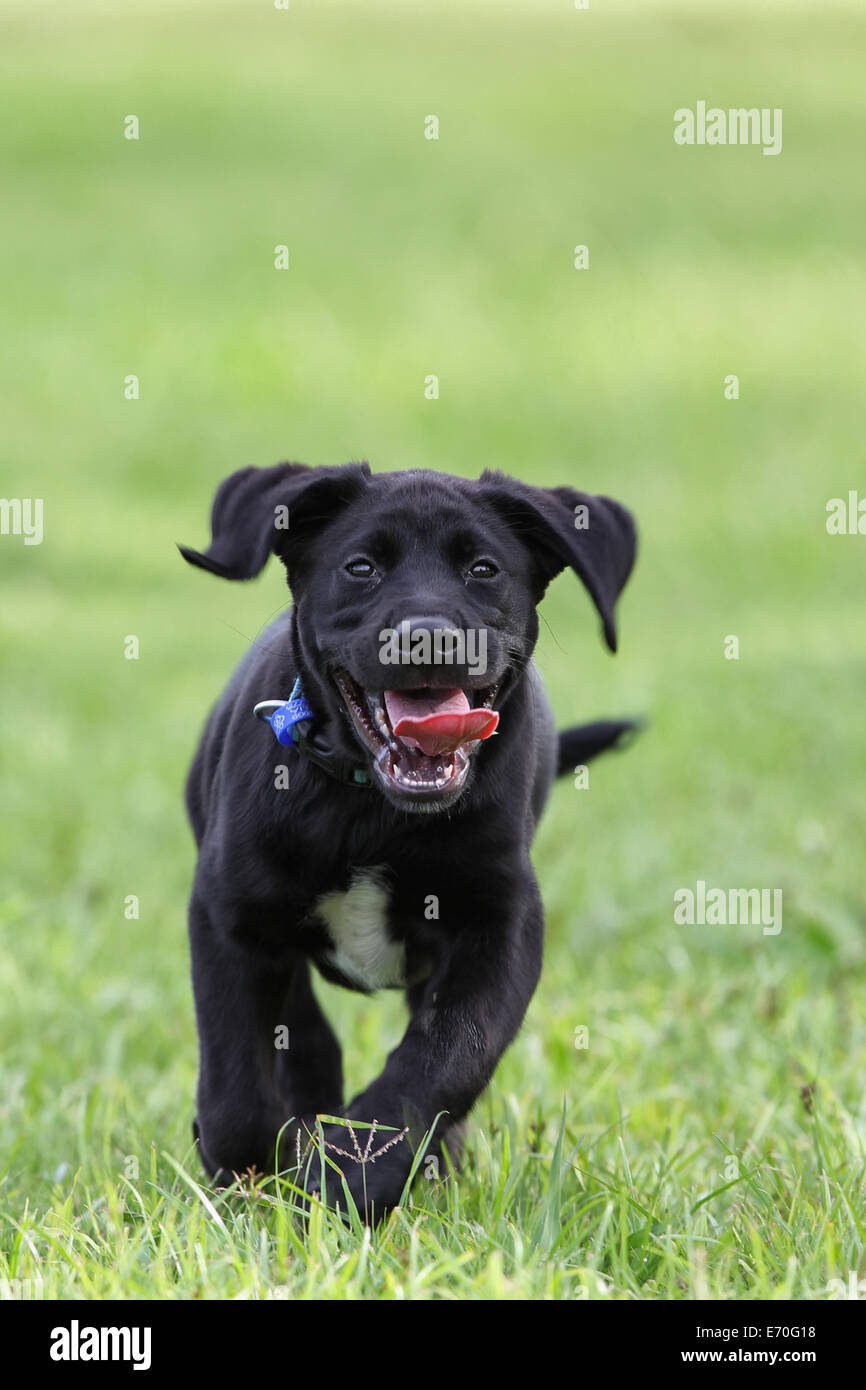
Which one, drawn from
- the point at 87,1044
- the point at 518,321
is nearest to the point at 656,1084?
the point at 87,1044

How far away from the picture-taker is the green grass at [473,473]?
3.29 m

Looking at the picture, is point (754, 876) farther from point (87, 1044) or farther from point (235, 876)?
point (235, 876)

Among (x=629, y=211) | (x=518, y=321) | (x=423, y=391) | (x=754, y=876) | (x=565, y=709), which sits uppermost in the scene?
(x=629, y=211)

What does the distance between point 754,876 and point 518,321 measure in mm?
13768

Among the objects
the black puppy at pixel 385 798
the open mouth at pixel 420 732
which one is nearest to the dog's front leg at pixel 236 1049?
the black puppy at pixel 385 798

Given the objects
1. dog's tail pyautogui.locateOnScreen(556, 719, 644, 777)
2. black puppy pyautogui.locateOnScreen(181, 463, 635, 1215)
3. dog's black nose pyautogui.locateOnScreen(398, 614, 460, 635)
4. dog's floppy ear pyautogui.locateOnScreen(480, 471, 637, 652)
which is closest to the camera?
dog's black nose pyautogui.locateOnScreen(398, 614, 460, 635)

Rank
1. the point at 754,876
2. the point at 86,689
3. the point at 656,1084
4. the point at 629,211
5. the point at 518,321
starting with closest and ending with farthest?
the point at 656,1084 < the point at 754,876 < the point at 86,689 < the point at 518,321 < the point at 629,211

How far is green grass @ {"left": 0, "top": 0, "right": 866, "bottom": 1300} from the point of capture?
329cm

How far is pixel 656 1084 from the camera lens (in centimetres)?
466

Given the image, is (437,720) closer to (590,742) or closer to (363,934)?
(363,934)

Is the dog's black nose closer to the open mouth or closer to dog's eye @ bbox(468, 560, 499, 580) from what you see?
the open mouth

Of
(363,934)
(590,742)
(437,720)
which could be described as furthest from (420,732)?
(590,742)

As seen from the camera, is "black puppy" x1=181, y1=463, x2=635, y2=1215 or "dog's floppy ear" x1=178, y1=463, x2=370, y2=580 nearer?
"black puppy" x1=181, y1=463, x2=635, y2=1215

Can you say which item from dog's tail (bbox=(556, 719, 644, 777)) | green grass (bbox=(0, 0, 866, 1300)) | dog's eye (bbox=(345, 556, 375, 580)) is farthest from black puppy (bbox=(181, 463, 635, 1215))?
dog's tail (bbox=(556, 719, 644, 777))
